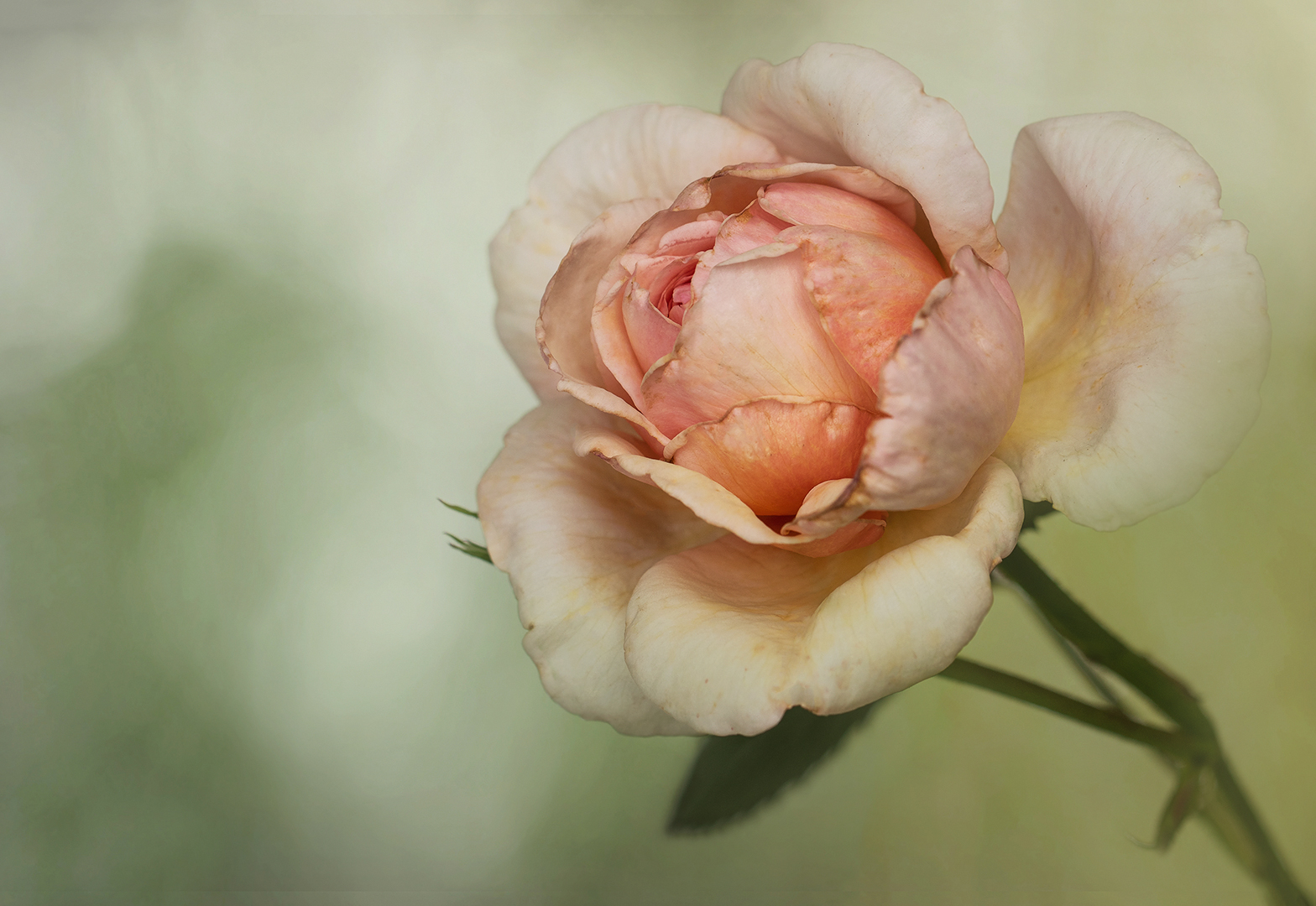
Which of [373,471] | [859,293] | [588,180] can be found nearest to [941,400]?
[859,293]

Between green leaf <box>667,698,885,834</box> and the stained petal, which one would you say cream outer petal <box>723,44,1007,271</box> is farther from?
green leaf <box>667,698,885,834</box>

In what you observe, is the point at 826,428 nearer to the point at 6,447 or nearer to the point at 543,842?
the point at 543,842

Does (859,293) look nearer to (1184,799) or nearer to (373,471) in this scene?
(1184,799)

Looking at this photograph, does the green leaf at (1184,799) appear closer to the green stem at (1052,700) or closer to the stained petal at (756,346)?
the green stem at (1052,700)

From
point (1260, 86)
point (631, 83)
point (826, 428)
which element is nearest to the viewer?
point (826, 428)

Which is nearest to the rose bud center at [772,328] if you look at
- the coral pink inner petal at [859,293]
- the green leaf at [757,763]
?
the coral pink inner petal at [859,293]

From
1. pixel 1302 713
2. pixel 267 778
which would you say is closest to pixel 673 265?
pixel 1302 713

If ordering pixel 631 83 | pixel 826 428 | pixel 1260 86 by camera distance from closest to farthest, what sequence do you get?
pixel 826 428
pixel 1260 86
pixel 631 83

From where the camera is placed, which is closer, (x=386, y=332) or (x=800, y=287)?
(x=800, y=287)
